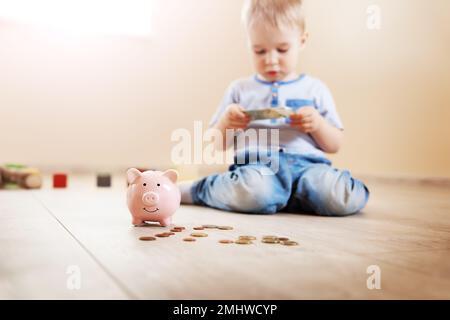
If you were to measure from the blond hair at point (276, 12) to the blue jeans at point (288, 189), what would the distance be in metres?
0.32

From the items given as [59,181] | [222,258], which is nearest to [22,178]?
[59,181]

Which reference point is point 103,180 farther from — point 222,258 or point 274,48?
point 222,258

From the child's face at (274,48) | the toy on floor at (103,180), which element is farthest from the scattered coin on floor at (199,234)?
the toy on floor at (103,180)

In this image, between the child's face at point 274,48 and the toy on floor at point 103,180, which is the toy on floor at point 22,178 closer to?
the toy on floor at point 103,180

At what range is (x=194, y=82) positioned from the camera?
3027 millimetres

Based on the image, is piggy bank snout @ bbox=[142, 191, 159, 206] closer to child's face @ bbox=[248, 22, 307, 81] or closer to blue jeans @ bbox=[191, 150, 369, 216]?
blue jeans @ bbox=[191, 150, 369, 216]

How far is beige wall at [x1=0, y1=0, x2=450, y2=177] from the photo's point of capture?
216cm

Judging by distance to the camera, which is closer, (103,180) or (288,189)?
(288,189)

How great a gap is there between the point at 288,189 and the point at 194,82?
190 centimetres

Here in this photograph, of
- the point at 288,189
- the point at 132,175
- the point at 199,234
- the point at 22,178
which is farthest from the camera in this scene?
the point at 22,178

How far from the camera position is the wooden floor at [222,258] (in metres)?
0.52

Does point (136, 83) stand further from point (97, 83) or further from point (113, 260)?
point (113, 260)

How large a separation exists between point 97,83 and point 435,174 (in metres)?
1.66
